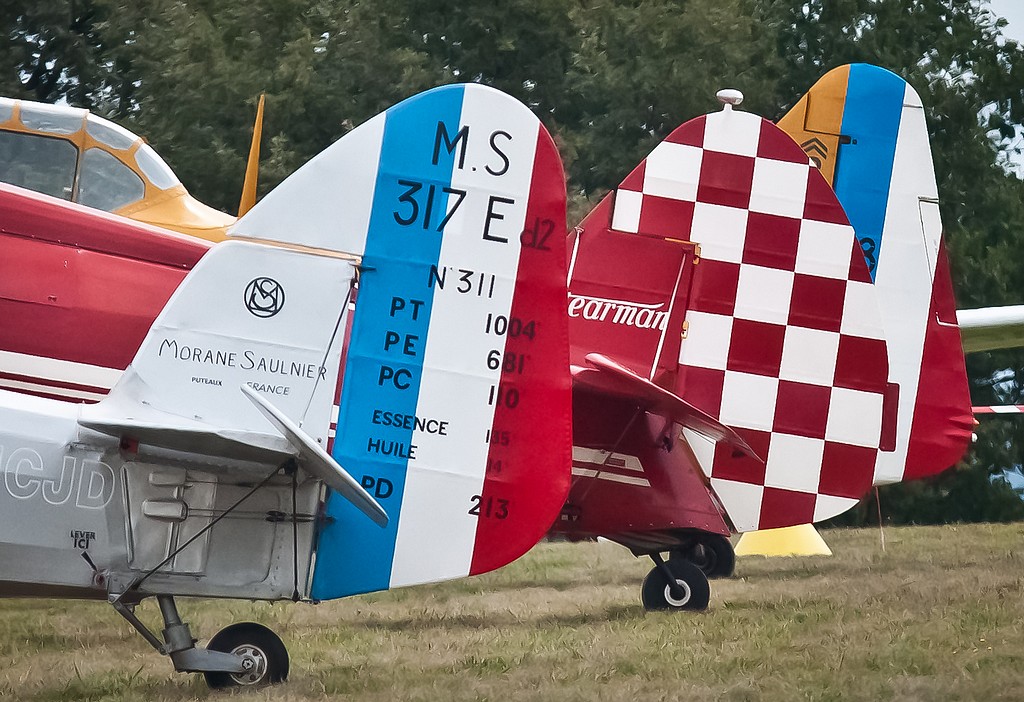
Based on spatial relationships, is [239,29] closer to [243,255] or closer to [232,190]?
[232,190]

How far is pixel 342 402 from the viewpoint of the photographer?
510 centimetres

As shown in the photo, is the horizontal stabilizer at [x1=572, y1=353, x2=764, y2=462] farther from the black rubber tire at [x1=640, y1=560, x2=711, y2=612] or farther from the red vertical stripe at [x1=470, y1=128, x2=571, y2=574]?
the red vertical stripe at [x1=470, y1=128, x2=571, y2=574]

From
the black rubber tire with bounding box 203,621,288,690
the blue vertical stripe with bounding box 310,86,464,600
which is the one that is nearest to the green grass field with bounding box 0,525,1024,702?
the black rubber tire with bounding box 203,621,288,690

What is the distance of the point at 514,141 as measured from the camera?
16.9ft

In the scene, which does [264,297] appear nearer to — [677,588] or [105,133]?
[105,133]

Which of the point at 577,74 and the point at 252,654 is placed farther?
the point at 577,74

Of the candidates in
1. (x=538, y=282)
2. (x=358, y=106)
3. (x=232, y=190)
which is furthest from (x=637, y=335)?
(x=358, y=106)

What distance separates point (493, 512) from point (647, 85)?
59.1 ft

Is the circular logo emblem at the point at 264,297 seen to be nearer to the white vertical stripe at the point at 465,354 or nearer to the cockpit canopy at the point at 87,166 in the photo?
the white vertical stripe at the point at 465,354

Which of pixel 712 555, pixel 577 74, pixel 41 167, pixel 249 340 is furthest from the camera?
pixel 577 74

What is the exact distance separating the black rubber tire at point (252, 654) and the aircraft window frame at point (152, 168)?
3.09 meters

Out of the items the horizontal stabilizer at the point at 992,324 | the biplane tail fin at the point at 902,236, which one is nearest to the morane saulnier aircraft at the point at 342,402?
the biplane tail fin at the point at 902,236

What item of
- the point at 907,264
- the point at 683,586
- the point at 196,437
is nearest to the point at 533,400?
the point at 196,437

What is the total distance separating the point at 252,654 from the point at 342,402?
1.04 m
